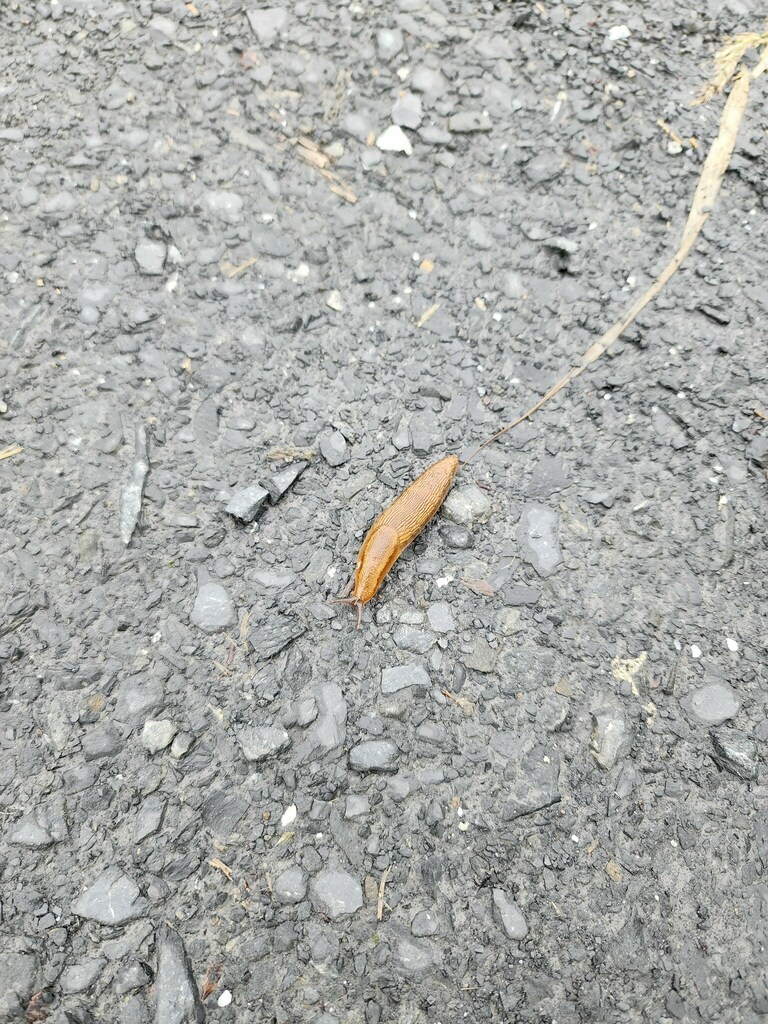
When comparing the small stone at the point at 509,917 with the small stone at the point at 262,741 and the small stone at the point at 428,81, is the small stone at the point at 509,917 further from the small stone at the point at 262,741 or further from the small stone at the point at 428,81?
the small stone at the point at 428,81

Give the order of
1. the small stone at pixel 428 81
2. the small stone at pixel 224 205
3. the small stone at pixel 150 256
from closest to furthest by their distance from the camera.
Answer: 1. the small stone at pixel 150 256
2. the small stone at pixel 224 205
3. the small stone at pixel 428 81

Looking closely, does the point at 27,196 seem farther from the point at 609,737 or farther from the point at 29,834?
the point at 609,737

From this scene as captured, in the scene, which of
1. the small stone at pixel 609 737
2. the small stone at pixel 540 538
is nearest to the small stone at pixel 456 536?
the small stone at pixel 540 538

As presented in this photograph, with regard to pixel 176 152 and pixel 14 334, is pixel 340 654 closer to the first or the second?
pixel 14 334

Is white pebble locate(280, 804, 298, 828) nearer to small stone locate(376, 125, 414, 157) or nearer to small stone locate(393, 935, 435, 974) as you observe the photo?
small stone locate(393, 935, 435, 974)

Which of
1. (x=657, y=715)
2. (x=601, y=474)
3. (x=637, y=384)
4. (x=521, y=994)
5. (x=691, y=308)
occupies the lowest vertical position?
(x=521, y=994)

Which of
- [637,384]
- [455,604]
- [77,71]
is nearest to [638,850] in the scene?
[455,604]
